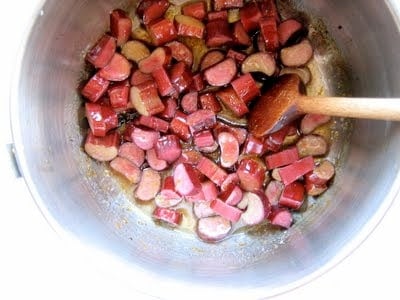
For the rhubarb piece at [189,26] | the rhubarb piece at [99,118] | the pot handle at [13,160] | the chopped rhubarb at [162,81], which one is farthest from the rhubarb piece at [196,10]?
the pot handle at [13,160]

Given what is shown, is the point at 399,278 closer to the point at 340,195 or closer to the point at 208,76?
the point at 340,195

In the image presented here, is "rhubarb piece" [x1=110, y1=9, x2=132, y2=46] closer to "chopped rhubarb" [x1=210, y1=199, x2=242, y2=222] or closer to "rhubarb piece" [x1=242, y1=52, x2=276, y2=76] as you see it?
"rhubarb piece" [x1=242, y1=52, x2=276, y2=76]

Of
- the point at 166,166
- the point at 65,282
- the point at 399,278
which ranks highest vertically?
the point at 166,166

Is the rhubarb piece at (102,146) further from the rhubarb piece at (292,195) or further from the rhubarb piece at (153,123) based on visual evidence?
the rhubarb piece at (292,195)

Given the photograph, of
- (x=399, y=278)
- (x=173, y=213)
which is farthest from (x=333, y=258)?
(x=173, y=213)

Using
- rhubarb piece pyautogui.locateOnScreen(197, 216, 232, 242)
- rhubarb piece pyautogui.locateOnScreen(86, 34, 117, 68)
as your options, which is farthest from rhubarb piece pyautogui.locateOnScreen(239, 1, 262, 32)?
rhubarb piece pyautogui.locateOnScreen(197, 216, 232, 242)

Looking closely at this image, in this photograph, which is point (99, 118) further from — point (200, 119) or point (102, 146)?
point (200, 119)
